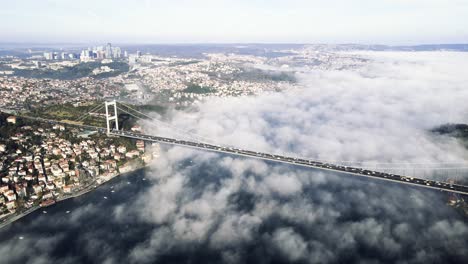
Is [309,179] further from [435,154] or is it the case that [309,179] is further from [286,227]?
[435,154]

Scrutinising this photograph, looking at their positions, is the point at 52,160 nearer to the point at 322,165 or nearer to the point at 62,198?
the point at 62,198

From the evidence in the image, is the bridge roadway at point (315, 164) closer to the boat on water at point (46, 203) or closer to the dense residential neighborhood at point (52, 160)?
the dense residential neighborhood at point (52, 160)

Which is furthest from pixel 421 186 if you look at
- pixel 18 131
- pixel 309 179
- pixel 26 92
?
pixel 26 92

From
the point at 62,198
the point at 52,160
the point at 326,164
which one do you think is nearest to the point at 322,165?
the point at 326,164

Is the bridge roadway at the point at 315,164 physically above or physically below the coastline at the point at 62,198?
above

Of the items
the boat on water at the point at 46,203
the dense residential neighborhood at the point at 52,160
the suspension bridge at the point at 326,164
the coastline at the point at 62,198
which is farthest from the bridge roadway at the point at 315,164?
the boat on water at the point at 46,203

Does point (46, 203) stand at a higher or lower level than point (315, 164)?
lower

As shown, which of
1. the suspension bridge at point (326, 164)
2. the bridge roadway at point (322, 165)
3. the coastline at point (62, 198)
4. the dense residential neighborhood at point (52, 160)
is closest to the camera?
the coastline at point (62, 198)

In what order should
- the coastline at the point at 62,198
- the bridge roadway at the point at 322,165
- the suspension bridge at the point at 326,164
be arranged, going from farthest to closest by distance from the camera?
the suspension bridge at the point at 326,164 < the bridge roadway at the point at 322,165 < the coastline at the point at 62,198

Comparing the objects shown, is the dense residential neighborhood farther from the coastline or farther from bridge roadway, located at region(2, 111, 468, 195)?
bridge roadway, located at region(2, 111, 468, 195)

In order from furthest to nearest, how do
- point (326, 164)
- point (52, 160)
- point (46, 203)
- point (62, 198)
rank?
point (52, 160) → point (326, 164) → point (62, 198) → point (46, 203)

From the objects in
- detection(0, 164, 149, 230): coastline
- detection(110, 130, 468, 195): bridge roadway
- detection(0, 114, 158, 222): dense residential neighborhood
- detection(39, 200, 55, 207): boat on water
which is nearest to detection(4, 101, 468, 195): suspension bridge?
detection(110, 130, 468, 195): bridge roadway
